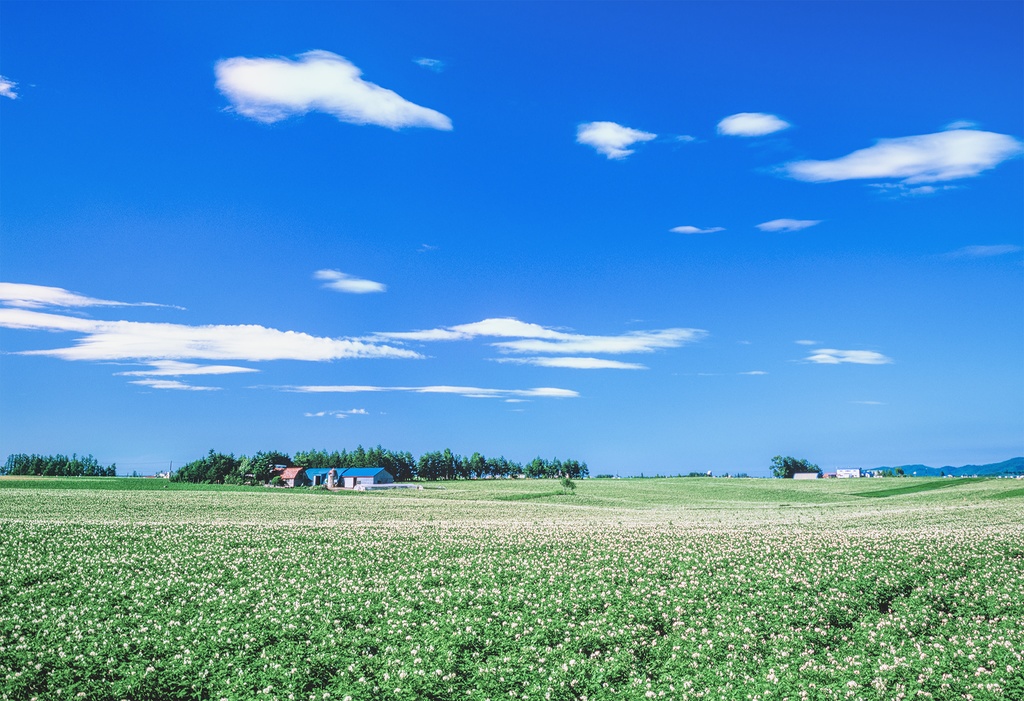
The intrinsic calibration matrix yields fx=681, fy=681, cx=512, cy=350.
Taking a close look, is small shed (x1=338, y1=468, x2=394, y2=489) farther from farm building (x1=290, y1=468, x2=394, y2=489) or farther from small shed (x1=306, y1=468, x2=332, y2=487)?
small shed (x1=306, y1=468, x2=332, y2=487)

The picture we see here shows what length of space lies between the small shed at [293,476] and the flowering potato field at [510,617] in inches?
5168

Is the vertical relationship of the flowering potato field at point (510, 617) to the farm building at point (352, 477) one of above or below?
above

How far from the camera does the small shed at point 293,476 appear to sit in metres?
160

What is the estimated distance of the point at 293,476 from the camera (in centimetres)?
16100

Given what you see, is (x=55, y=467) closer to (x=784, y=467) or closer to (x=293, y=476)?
(x=293, y=476)

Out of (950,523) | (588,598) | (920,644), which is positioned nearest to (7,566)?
(588,598)

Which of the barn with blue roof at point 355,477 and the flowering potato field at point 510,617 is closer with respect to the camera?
the flowering potato field at point 510,617

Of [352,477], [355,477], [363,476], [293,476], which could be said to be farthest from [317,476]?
[352,477]

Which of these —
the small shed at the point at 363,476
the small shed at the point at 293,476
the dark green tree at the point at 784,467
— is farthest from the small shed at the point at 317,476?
the dark green tree at the point at 784,467

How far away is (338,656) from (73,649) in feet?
20.7

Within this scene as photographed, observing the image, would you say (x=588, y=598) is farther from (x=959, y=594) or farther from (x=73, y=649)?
(x=73, y=649)

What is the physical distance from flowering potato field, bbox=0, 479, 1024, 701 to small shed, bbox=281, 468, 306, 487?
13128 cm

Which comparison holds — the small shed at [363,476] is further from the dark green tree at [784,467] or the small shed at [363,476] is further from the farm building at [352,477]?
the dark green tree at [784,467]

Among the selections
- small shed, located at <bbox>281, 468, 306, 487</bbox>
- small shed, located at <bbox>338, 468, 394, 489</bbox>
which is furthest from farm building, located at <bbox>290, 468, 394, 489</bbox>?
small shed, located at <bbox>281, 468, 306, 487</bbox>
